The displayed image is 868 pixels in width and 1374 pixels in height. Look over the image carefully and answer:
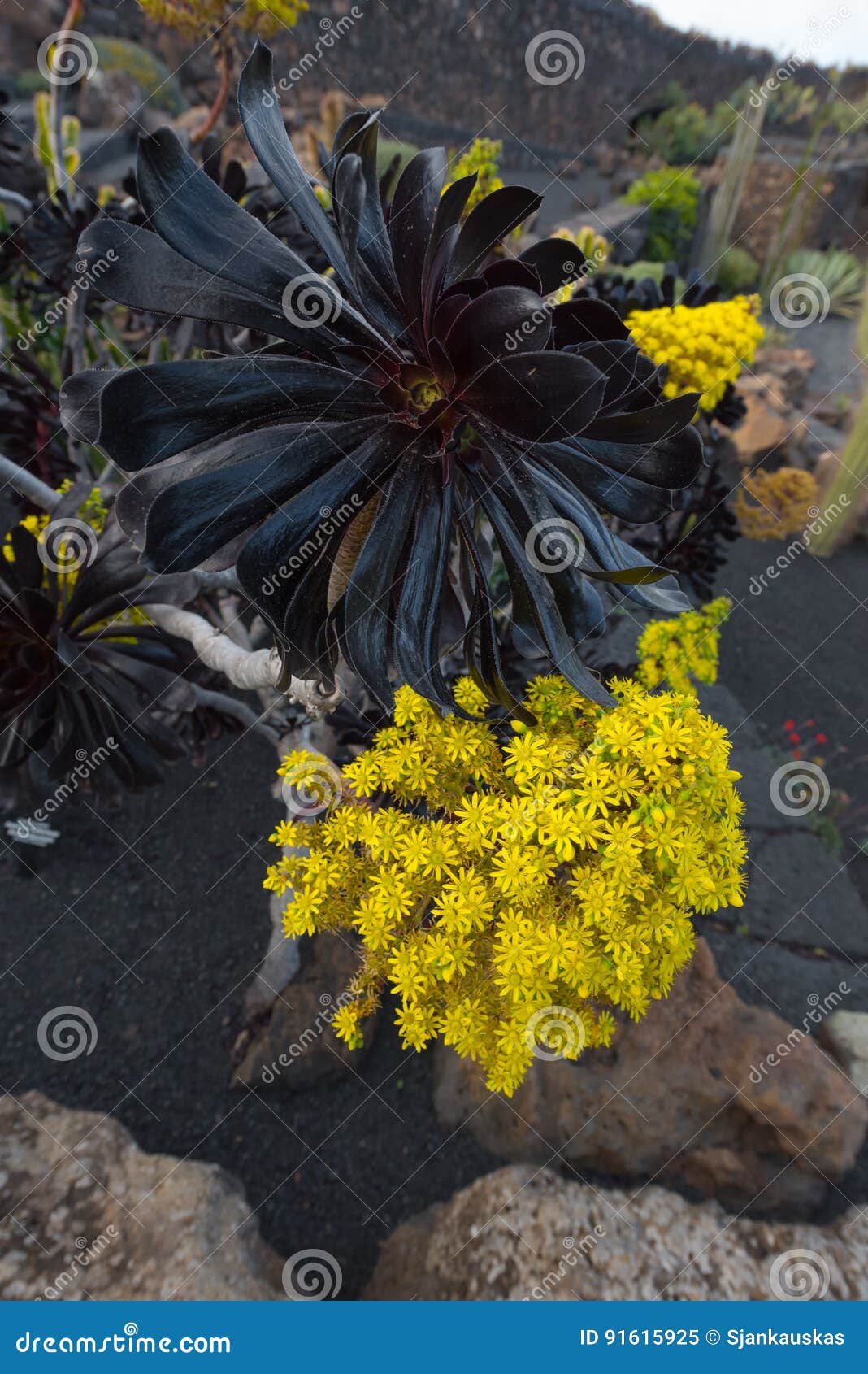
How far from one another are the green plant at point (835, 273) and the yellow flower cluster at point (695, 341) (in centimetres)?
659

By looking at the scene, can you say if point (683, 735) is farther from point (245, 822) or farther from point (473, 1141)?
point (245, 822)

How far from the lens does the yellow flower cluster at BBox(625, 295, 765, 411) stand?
100 inches

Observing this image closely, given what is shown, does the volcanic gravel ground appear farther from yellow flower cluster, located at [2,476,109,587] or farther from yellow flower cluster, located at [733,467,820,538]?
yellow flower cluster, located at [733,467,820,538]

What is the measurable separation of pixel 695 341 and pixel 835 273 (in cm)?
736

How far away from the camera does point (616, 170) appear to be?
432 inches

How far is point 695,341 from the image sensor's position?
99.6 inches

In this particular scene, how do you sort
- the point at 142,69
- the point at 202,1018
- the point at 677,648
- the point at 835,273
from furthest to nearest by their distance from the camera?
the point at 142,69, the point at 835,273, the point at 677,648, the point at 202,1018

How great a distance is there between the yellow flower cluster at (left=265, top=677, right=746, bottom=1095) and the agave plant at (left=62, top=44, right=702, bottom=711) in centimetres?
21

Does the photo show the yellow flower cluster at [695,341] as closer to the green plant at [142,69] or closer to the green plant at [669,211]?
the green plant at [669,211]

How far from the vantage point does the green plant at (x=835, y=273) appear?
7.80 m

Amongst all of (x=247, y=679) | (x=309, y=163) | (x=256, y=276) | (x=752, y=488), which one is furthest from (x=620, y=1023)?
(x=309, y=163)

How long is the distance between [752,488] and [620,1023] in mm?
4221

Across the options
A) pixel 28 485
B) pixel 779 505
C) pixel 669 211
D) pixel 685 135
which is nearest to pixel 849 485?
pixel 779 505

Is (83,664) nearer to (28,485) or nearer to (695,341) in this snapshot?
(28,485)
